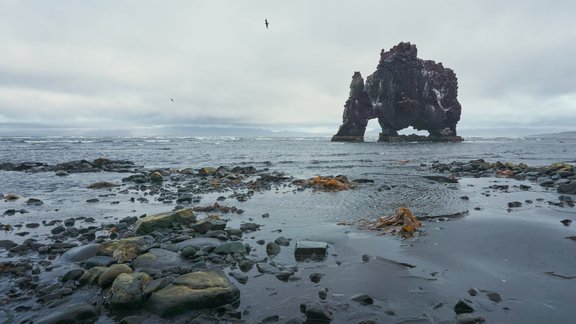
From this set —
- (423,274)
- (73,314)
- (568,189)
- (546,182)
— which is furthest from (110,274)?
(546,182)

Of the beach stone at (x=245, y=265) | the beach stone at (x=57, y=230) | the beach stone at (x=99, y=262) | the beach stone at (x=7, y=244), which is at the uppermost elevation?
the beach stone at (x=245, y=265)

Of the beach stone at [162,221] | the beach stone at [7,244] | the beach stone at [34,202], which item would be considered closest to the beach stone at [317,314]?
the beach stone at [162,221]

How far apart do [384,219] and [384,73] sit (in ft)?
318

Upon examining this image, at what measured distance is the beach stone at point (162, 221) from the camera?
33.1 ft

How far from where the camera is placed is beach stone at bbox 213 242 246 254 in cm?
830

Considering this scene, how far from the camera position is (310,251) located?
324 inches

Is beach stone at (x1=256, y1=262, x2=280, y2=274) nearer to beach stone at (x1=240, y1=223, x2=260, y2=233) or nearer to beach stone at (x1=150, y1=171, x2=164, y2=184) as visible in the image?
beach stone at (x1=240, y1=223, x2=260, y2=233)

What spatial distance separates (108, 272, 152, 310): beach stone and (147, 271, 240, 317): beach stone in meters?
0.23

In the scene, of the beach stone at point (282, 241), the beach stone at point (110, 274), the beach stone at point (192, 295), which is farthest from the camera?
the beach stone at point (282, 241)

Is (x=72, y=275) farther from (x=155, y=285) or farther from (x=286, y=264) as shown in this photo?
(x=286, y=264)

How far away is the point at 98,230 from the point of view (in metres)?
10.6

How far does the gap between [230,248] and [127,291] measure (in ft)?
9.58

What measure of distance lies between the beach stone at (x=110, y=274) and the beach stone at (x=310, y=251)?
3.72 meters

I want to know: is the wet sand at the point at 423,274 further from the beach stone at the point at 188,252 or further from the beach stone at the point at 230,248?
the beach stone at the point at 188,252
